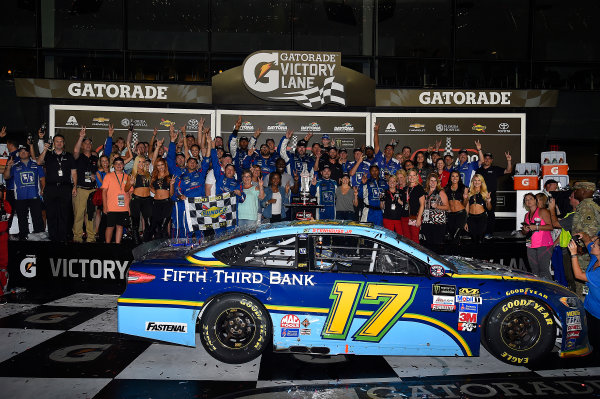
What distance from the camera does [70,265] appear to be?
811 centimetres

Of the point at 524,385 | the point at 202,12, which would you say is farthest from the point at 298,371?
the point at 202,12

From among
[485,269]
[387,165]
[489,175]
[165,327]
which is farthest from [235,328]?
[489,175]

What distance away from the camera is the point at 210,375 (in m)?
4.50

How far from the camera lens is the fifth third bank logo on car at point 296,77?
13.0 metres

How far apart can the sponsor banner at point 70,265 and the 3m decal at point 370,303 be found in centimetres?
452

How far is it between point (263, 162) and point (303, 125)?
3.40 metres

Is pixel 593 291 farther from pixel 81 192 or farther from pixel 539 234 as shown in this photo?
pixel 81 192

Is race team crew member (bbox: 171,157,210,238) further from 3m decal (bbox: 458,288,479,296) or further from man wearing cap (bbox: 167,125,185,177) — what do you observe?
3m decal (bbox: 458,288,479,296)

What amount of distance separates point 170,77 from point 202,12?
435 centimetres

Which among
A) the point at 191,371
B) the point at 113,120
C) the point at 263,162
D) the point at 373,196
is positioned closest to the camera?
the point at 191,371

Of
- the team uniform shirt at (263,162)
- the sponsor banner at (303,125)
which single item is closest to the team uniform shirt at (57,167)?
the team uniform shirt at (263,162)

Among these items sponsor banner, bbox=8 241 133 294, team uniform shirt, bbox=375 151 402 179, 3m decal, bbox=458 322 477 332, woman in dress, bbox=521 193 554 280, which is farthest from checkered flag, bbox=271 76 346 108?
3m decal, bbox=458 322 477 332

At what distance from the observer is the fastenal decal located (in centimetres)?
471

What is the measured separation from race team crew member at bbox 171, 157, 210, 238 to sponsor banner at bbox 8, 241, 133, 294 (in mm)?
1389
